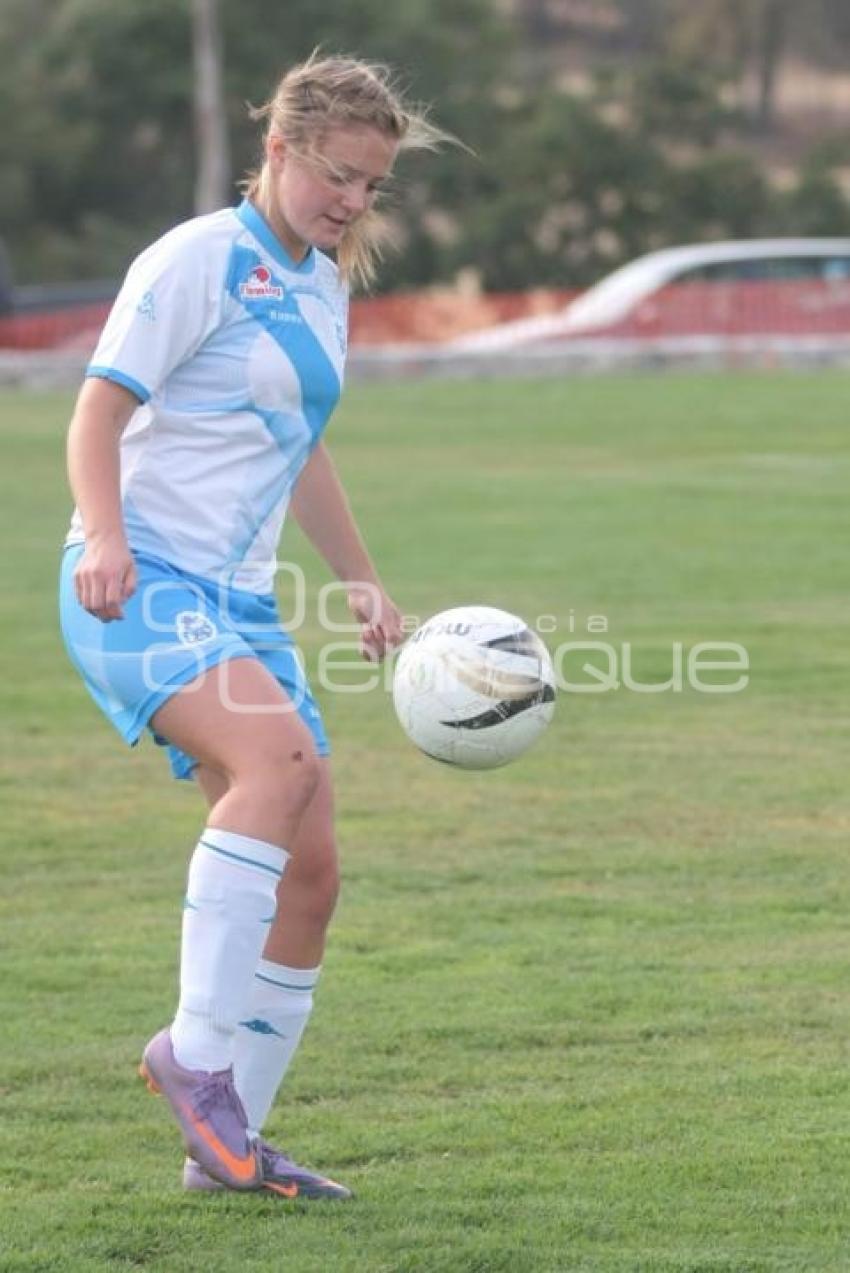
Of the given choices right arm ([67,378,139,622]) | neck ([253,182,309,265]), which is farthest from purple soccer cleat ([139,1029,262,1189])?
neck ([253,182,309,265])

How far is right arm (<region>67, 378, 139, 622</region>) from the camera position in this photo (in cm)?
425

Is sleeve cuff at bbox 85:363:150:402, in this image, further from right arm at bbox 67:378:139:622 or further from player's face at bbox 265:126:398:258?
player's face at bbox 265:126:398:258

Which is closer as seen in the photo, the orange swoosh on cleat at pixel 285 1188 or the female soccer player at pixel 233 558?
the female soccer player at pixel 233 558

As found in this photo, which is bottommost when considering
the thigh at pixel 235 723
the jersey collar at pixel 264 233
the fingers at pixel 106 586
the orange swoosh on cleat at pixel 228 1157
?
the orange swoosh on cleat at pixel 228 1157

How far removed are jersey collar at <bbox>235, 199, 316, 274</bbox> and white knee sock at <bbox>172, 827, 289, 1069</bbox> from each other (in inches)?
41.1

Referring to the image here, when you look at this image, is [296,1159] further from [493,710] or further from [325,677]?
[325,677]

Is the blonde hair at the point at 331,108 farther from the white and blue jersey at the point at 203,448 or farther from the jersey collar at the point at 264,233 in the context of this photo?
the white and blue jersey at the point at 203,448

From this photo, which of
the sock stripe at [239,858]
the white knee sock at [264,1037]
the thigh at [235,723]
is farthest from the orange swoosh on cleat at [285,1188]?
the thigh at [235,723]

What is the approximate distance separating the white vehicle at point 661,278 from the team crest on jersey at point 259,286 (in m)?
26.8

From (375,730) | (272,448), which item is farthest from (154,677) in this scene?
(375,730)

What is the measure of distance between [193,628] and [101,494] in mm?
298

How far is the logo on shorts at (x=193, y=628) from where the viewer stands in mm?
4445

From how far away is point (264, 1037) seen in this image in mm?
4672

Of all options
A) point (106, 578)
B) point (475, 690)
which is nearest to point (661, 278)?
point (475, 690)
